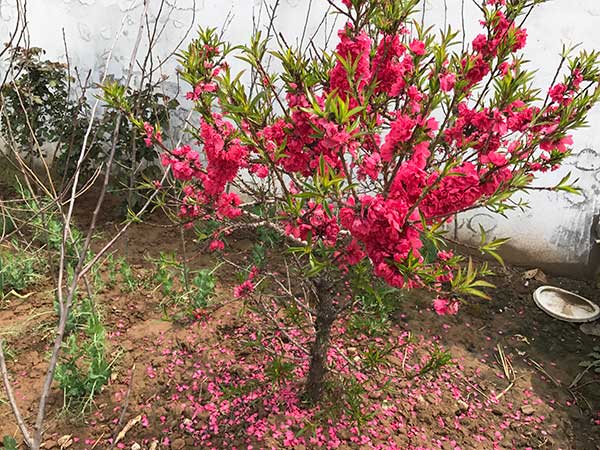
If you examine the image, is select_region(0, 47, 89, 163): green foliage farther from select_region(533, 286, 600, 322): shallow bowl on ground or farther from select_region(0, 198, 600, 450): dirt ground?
select_region(533, 286, 600, 322): shallow bowl on ground

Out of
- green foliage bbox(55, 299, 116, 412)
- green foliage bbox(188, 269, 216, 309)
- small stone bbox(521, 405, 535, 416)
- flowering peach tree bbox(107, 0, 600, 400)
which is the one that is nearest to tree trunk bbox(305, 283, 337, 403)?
flowering peach tree bbox(107, 0, 600, 400)

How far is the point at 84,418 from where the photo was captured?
2156 mm

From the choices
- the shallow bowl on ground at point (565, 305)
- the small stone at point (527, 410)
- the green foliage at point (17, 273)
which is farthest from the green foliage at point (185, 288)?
the shallow bowl on ground at point (565, 305)

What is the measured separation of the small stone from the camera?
2496mm

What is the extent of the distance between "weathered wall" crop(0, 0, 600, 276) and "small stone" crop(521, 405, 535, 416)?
140 centimetres

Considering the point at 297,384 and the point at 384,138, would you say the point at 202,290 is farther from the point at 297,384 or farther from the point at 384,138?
the point at 384,138

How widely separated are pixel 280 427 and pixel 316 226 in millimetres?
1223

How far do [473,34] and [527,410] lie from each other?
2600 mm

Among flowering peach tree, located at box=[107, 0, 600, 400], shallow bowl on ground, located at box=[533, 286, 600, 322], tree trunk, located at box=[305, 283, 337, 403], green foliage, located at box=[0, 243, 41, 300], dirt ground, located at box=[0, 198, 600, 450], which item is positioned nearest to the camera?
flowering peach tree, located at box=[107, 0, 600, 400]

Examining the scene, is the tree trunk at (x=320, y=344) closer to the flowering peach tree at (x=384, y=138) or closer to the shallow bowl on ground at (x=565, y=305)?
the flowering peach tree at (x=384, y=138)

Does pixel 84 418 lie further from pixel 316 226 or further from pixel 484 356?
pixel 484 356

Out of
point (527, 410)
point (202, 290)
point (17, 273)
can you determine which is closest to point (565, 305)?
point (527, 410)

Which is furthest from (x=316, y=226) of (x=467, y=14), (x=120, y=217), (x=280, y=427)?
(x=120, y=217)

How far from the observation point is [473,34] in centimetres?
333
